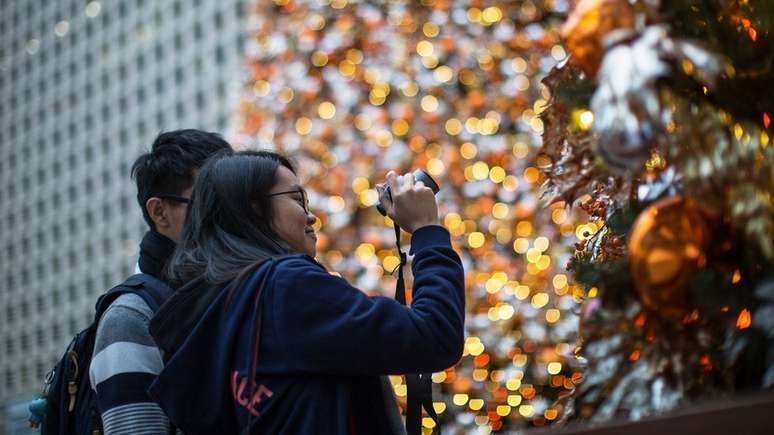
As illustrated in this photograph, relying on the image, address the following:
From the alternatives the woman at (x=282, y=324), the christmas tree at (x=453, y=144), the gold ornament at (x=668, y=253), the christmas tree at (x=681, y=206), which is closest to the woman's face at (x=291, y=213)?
the woman at (x=282, y=324)

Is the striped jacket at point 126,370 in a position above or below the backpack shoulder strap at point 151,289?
below

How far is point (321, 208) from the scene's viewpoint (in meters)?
7.16

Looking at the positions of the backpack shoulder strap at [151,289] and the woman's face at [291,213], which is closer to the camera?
the woman's face at [291,213]

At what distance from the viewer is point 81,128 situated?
5809cm

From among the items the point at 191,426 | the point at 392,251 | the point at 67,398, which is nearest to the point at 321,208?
the point at 392,251

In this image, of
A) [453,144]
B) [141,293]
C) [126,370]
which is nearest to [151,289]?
[141,293]

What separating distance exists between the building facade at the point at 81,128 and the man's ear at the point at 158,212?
1765 inches

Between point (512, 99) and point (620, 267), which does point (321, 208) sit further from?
point (620, 267)

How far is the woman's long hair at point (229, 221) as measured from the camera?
6.53ft

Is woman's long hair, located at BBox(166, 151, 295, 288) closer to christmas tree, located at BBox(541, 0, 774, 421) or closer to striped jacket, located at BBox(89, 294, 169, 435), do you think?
striped jacket, located at BBox(89, 294, 169, 435)

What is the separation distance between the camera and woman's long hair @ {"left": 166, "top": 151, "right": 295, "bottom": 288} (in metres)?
1.99

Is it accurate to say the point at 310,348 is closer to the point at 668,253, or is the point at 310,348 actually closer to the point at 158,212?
the point at 668,253

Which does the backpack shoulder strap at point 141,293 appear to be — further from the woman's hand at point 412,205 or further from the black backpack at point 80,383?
the woman's hand at point 412,205

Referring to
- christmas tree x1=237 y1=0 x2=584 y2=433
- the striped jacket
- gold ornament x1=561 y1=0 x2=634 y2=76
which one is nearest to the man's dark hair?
the striped jacket
